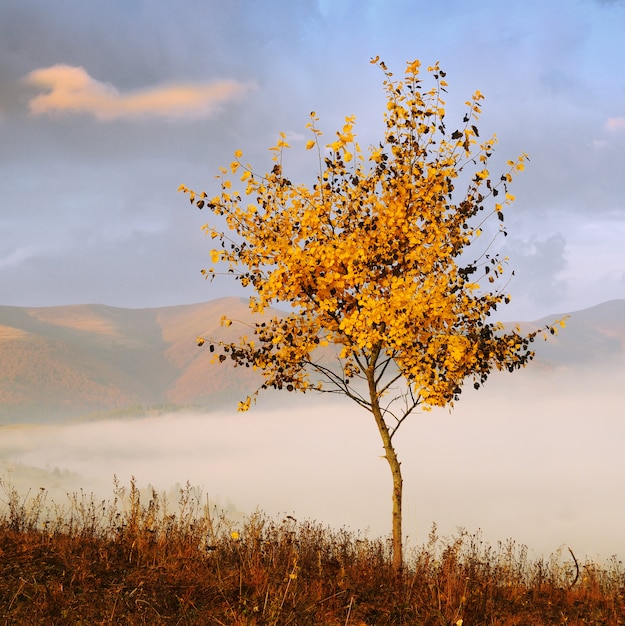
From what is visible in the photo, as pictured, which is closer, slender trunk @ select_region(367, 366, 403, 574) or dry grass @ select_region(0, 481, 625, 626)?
dry grass @ select_region(0, 481, 625, 626)

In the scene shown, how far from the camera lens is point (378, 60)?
14.7 metres

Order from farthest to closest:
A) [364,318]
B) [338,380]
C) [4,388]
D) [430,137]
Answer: [4,388], [338,380], [430,137], [364,318]

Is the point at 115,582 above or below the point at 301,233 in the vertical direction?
below

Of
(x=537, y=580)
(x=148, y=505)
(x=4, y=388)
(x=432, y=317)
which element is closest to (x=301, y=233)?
(x=432, y=317)

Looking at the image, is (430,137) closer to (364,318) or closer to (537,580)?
(364,318)

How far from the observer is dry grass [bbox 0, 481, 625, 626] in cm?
965

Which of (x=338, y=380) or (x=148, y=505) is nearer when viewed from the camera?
(x=148, y=505)

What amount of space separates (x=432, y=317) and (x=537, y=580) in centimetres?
547

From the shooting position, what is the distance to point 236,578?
421 inches

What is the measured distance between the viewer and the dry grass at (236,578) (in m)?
9.65

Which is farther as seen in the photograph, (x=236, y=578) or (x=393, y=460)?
(x=393, y=460)

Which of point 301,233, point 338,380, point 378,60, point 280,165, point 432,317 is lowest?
point 338,380

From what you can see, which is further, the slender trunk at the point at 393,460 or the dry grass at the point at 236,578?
the slender trunk at the point at 393,460

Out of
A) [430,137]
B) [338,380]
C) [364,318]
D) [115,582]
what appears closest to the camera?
[115,582]
